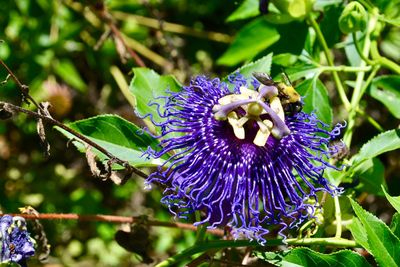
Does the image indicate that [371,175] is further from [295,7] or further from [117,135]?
[117,135]

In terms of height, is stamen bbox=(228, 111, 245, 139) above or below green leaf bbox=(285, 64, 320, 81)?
below

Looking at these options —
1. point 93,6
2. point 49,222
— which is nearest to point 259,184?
point 93,6

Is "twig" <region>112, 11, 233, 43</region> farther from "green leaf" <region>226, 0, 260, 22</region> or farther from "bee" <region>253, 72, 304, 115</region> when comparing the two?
"bee" <region>253, 72, 304, 115</region>

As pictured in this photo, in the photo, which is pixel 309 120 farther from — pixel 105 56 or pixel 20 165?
pixel 20 165

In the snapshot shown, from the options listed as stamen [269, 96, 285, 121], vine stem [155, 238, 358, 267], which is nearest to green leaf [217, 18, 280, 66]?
stamen [269, 96, 285, 121]

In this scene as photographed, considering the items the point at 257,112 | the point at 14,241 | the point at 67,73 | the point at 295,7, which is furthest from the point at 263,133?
the point at 67,73

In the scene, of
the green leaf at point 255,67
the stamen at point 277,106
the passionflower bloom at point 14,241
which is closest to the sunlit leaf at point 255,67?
the green leaf at point 255,67
